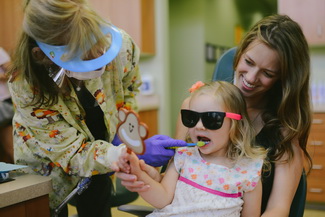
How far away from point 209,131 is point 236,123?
0.11 meters

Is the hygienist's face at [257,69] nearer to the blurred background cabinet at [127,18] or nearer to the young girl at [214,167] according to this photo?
the young girl at [214,167]

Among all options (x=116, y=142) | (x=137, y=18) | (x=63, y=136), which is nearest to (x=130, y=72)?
(x=116, y=142)

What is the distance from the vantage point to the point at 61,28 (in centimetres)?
113

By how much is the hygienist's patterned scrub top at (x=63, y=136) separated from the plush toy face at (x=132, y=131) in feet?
0.92

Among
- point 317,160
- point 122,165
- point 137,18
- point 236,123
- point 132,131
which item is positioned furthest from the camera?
point 137,18

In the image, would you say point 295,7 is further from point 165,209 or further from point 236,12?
point 236,12

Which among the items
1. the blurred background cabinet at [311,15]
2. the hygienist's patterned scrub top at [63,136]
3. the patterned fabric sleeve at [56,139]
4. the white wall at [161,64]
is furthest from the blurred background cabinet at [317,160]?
the patterned fabric sleeve at [56,139]

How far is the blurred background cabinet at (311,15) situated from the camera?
3.36 meters

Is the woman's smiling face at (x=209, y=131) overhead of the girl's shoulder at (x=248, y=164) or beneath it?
overhead

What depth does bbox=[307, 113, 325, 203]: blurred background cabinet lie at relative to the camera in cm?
308

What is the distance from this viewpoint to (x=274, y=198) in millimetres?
1256

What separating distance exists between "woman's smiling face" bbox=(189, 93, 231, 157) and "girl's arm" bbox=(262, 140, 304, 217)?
0.78 ft

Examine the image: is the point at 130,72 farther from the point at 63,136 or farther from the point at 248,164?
the point at 248,164

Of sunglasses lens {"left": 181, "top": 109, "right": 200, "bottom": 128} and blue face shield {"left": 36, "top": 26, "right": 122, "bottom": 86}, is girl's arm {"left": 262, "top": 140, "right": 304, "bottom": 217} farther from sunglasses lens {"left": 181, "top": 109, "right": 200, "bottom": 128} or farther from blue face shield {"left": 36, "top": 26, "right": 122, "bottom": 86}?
blue face shield {"left": 36, "top": 26, "right": 122, "bottom": 86}
